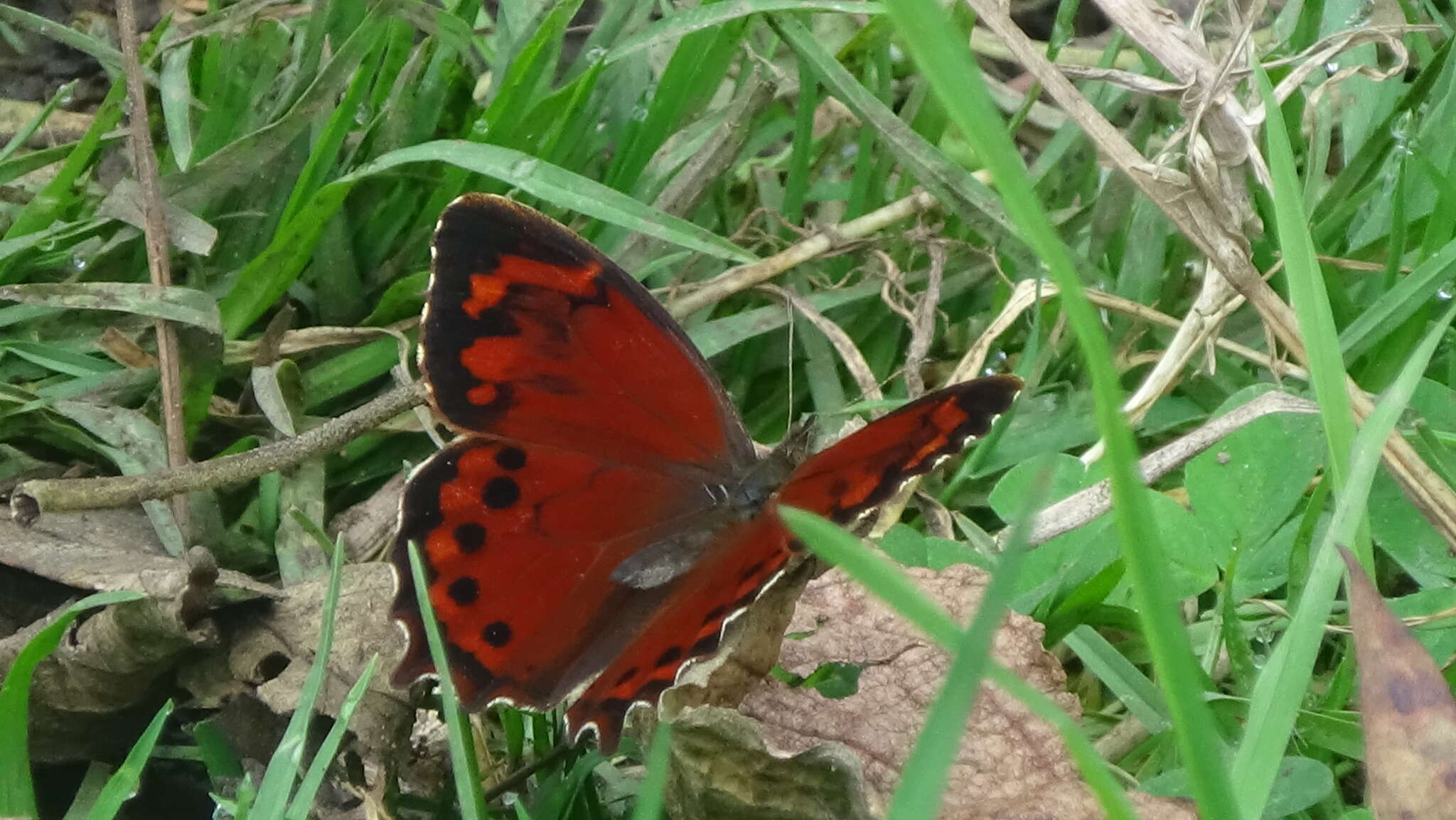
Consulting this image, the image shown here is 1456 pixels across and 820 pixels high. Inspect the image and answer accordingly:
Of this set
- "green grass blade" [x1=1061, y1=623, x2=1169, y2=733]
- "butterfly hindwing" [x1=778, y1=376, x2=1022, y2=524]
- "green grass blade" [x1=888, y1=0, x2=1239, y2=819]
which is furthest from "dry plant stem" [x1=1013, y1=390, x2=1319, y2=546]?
"green grass blade" [x1=888, y1=0, x2=1239, y2=819]

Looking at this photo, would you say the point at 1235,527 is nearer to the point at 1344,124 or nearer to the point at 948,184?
the point at 948,184

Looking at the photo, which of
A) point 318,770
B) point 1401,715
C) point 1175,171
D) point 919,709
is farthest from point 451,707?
point 1175,171

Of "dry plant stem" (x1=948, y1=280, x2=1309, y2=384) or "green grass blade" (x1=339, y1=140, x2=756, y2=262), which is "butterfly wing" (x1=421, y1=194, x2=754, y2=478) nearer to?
"green grass blade" (x1=339, y1=140, x2=756, y2=262)

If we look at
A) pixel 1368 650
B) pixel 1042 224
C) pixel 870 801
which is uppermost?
pixel 1042 224

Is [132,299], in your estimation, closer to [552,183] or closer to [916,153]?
[552,183]

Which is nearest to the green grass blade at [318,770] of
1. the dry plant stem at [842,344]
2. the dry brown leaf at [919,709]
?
the dry brown leaf at [919,709]

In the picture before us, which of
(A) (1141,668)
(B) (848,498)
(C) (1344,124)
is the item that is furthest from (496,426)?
(C) (1344,124)
